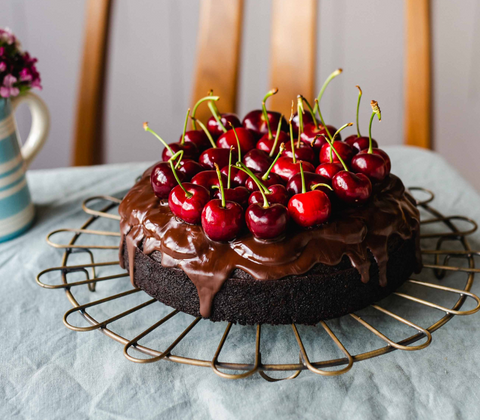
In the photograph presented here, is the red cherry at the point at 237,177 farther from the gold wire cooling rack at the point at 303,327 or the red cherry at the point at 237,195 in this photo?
the gold wire cooling rack at the point at 303,327

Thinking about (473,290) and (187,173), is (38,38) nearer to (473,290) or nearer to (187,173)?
(187,173)

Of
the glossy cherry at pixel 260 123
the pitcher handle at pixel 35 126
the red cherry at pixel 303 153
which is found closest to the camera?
the red cherry at pixel 303 153

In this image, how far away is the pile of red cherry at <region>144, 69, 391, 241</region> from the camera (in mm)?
704

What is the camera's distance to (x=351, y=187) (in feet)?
2.47

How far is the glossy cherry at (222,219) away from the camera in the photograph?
2.28ft

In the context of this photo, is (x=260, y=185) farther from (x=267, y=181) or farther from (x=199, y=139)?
(x=199, y=139)

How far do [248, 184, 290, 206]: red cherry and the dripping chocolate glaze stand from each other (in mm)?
49

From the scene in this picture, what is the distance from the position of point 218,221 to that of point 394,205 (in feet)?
1.00

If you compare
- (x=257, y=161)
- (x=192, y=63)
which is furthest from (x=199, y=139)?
(x=192, y=63)

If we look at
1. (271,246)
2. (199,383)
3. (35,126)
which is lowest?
(199,383)

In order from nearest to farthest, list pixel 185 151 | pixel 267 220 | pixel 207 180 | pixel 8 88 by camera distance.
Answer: pixel 267 220
pixel 207 180
pixel 185 151
pixel 8 88

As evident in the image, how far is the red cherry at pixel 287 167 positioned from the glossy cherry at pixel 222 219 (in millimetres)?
133

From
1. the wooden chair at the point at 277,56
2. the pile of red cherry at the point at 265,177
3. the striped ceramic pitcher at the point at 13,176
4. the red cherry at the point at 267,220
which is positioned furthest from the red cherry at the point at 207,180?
the wooden chair at the point at 277,56

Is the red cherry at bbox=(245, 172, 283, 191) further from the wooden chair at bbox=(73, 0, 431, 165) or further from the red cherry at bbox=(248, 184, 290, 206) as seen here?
the wooden chair at bbox=(73, 0, 431, 165)
